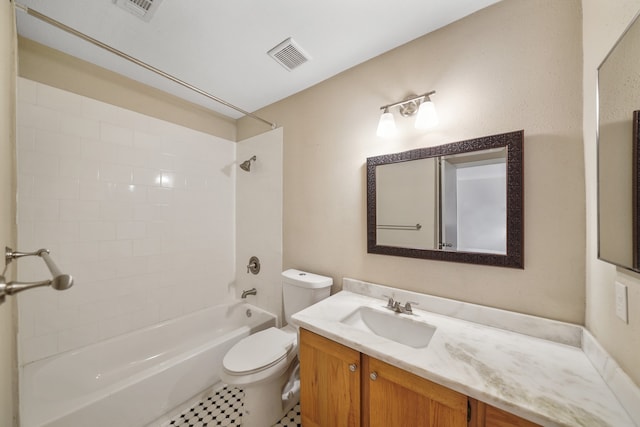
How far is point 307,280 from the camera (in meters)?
1.64

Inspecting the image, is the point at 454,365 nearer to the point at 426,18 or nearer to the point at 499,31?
the point at 499,31

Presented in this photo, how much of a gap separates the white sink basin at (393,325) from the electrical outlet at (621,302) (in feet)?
2.05

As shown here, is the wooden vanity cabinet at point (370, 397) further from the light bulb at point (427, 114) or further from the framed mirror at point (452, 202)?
the light bulb at point (427, 114)

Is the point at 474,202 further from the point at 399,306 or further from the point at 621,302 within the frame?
the point at 399,306

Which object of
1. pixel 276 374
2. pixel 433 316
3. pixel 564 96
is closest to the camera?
pixel 564 96

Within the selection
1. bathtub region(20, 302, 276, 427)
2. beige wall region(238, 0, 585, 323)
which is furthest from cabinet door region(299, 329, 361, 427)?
bathtub region(20, 302, 276, 427)

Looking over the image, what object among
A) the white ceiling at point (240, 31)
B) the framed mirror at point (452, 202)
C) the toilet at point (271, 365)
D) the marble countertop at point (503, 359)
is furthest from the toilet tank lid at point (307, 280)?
the white ceiling at point (240, 31)

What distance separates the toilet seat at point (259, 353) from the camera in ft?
4.28

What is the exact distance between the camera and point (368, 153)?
1.56 meters

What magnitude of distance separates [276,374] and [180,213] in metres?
1.64

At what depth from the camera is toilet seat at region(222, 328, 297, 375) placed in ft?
4.28

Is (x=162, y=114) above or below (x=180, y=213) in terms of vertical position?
above

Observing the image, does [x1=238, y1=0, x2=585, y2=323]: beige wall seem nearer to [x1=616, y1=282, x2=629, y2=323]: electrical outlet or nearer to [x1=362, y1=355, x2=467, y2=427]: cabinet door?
[x1=616, y1=282, x2=629, y2=323]: electrical outlet

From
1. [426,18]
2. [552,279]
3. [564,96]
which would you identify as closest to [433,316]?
[552,279]
